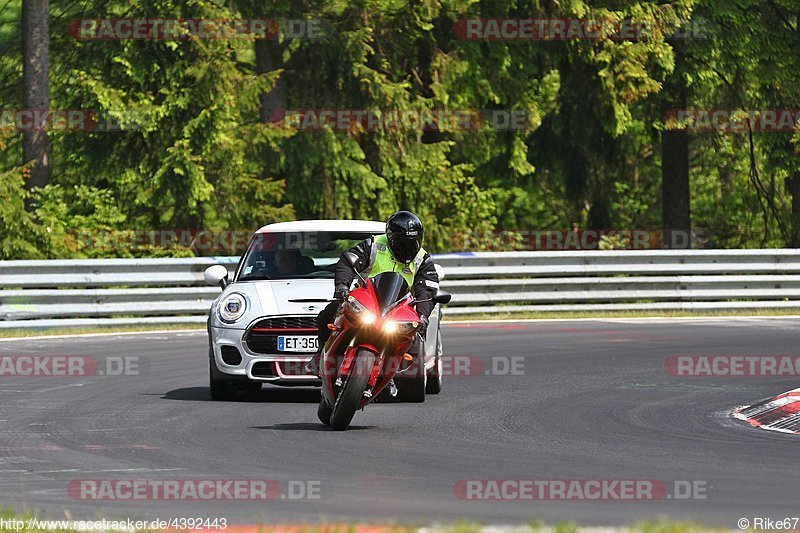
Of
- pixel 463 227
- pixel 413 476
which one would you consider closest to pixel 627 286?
pixel 463 227

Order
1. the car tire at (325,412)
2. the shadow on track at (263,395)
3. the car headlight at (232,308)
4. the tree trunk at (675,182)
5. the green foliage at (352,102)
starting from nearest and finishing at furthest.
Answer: the car tire at (325,412) → the car headlight at (232,308) → the shadow on track at (263,395) → the green foliage at (352,102) → the tree trunk at (675,182)

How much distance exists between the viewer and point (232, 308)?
13289 millimetres

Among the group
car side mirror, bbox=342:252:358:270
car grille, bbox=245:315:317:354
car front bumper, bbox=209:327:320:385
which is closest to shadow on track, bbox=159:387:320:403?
car front bumper, bbox=209:327:320:385

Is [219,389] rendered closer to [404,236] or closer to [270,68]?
[404,236]

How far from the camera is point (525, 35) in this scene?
3081cm

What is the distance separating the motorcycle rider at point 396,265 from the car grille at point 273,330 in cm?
118

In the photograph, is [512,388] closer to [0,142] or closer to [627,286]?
[627,286]

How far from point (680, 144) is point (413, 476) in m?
25.7

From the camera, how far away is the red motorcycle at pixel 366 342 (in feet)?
36.0

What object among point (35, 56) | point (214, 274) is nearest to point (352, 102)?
point (35, 56)

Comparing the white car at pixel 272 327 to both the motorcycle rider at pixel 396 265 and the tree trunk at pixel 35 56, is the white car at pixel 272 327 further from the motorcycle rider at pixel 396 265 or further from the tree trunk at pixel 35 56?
the tree trunk at pixel 35 56

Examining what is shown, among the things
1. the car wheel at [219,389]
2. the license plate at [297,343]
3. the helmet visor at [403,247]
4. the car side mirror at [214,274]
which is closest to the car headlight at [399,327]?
the helmet visor at [403,247]

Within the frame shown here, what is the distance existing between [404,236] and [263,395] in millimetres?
3278

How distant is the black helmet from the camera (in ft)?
36.9
